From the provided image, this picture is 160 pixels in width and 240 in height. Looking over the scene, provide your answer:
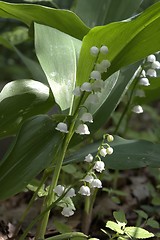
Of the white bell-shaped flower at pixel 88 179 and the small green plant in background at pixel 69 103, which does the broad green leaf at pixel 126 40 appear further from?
the white bell-shaped flower at pixel 88 179

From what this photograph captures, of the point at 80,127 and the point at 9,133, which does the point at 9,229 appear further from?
the point at 80,127

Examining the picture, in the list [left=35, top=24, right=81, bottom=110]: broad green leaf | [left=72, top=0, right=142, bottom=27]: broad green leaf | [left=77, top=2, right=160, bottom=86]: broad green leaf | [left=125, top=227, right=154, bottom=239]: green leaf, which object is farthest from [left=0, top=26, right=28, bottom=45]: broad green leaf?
[left=125, top=227, right=154, bottom=239]: green leaf

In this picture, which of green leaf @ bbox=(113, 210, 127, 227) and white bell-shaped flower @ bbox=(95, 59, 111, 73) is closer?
white bell-shaped flower @ bbox=(95, 59, 111, 73)

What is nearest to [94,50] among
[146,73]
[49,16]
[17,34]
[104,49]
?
[104,49]

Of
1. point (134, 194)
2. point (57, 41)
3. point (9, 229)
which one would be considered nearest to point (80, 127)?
point (57, 41)

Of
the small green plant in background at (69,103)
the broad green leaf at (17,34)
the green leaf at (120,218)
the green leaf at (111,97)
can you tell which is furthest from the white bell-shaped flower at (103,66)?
the broad green leaf at (17,34)

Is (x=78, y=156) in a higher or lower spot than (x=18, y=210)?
higher

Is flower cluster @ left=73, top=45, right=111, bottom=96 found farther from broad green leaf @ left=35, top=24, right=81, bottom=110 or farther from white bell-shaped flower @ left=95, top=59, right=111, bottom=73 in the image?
broad green leaf @ left=35, top=24, right=81, bottom=110
